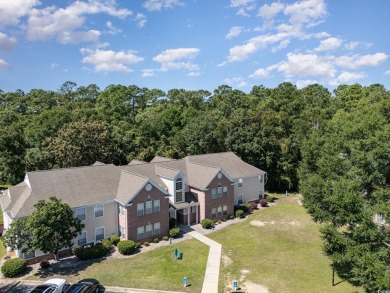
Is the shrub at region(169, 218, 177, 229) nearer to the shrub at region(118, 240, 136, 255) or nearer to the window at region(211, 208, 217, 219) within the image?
the window at region(211, 208, 217, 219)

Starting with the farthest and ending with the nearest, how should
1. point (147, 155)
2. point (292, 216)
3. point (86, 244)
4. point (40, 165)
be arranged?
point (147, 155) → point (40, 165) → point (292, 216) → point (86, 244)

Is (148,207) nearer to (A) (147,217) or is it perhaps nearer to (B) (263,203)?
(A) (147,217)

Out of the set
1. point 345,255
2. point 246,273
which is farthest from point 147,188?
point 345,255

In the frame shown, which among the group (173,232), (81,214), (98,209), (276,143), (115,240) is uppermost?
(276,143)

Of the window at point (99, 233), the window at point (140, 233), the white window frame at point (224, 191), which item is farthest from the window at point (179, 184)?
the window at point (99, 233)

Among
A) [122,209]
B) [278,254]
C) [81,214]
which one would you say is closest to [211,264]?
[278,254]

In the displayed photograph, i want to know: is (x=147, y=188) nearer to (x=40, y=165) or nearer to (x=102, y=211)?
(x=102, y=211)

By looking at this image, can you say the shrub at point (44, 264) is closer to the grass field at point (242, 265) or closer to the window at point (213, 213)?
the grass field at point (242, 265)

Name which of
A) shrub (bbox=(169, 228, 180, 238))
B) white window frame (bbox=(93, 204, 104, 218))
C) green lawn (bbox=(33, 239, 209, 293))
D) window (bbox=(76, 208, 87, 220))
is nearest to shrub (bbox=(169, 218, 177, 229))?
shrub (bbox=(169, 228, 180, 238))
